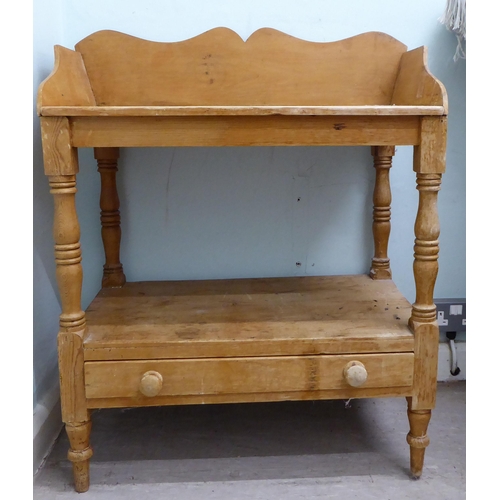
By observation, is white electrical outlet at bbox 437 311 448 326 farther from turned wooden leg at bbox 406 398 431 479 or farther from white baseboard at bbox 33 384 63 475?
white baseboard at bbox 33 384 63 475

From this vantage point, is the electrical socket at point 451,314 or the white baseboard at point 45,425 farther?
the electrical socket at point 451,314

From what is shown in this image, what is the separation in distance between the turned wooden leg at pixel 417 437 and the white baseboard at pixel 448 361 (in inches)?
20.2

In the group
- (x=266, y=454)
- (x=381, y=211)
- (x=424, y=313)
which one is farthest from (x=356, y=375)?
(x=381, y=211)

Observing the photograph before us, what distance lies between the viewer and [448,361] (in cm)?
166

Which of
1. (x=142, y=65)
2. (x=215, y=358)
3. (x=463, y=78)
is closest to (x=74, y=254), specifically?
(x=215, y=358)

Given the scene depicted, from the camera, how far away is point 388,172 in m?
1.50

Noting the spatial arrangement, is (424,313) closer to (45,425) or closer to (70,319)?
(70,319)

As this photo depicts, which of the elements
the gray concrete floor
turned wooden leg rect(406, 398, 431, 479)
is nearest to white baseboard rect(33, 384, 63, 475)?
the gray concrete floor

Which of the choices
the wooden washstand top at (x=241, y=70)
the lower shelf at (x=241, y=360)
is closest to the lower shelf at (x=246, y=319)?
the lower shelf at (x=241, y=360)

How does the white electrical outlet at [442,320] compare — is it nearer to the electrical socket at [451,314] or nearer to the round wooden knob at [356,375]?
the electrical socket at [451,314]

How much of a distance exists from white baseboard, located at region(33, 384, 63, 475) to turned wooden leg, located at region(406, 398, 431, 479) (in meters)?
0.87

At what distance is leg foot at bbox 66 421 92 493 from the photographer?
1140 mm

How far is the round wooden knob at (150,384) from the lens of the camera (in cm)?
111

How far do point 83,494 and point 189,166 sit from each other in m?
0.88
